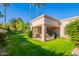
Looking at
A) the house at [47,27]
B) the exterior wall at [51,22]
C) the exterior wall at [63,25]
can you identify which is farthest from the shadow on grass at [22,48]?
the exterior wall at [51,22]

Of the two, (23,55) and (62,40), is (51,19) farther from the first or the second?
(23,55)

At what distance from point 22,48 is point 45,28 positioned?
78cm

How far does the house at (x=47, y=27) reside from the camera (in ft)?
24.9

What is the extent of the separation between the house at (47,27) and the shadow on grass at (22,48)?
29 centimetres

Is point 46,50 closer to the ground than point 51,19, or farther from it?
closer to the ground

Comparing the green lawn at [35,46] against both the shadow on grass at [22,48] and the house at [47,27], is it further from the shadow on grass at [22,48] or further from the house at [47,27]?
the house at [47,27]

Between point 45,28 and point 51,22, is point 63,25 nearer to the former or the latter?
point 51,22

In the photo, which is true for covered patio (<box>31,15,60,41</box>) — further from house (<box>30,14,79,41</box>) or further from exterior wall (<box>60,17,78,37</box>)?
exterior wall (<box>60,17,78,37</box>)

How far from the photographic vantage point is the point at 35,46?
759cm

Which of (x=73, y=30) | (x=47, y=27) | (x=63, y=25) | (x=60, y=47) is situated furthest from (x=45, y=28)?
(x=73, y=30)

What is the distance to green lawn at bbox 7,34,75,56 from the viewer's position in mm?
7539

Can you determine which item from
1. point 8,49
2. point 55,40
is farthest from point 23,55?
point 55,40

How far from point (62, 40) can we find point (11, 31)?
1.33m

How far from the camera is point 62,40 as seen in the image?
7.64 meters
